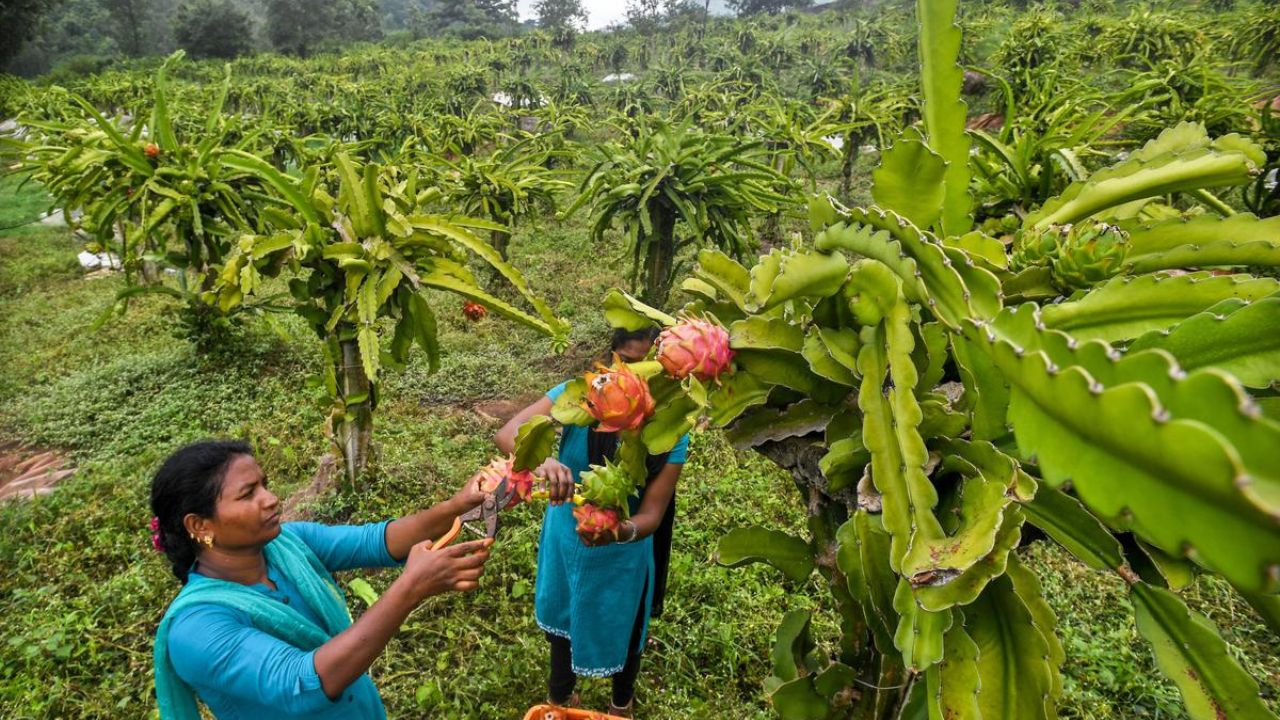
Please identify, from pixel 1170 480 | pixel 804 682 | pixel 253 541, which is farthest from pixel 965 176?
pixel 253 541

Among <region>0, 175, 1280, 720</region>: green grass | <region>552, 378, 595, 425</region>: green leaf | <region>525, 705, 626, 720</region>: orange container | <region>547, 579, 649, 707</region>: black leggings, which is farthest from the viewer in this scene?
<region>0, 175, 1280, 720</region>: green grass

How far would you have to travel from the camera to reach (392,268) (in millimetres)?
2654

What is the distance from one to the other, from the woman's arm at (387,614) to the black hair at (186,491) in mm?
400

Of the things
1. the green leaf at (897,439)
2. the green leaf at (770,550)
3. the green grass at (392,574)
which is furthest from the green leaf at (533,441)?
the green grass at (392,574)

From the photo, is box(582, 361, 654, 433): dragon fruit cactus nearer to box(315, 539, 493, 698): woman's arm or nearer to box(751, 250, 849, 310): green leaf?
box(751, 250, 849, 310): green leaf

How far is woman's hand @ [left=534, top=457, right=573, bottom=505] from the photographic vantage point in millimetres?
1268

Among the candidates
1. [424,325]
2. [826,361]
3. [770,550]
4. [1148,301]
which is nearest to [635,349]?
[770,550]

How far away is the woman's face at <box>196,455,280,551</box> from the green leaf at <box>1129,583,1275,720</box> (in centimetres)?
142

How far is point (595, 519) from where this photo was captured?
44.0 inches

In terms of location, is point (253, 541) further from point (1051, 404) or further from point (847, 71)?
point (847, 71)

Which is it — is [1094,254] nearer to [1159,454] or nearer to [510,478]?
[1159,454]

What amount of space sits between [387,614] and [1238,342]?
1.29 meters

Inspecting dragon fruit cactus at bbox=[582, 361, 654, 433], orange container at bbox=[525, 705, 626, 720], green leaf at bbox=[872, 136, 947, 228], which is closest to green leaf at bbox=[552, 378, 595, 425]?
dragon fruit cactus at bbox=[582, 361, 654, 433]

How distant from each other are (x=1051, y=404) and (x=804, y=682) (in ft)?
2.35
